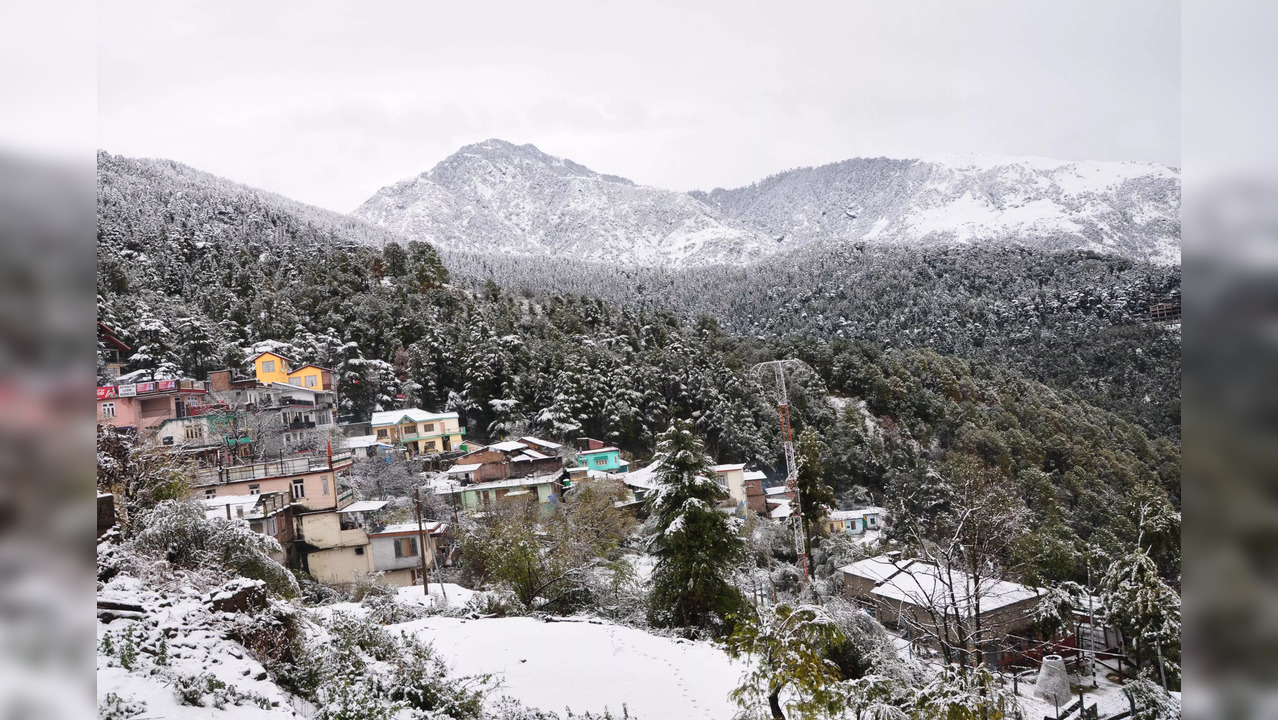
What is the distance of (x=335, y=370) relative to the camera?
19.8 m

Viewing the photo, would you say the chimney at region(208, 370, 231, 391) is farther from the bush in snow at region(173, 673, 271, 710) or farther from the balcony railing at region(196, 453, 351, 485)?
the bush in snow at region(173, 673, 271, 710)

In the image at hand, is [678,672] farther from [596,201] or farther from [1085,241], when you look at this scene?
[596,201]

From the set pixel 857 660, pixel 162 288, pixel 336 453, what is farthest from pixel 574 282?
pixel 857 660

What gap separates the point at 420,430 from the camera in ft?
59.0

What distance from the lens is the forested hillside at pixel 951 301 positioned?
1019 inches

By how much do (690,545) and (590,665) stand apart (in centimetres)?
271

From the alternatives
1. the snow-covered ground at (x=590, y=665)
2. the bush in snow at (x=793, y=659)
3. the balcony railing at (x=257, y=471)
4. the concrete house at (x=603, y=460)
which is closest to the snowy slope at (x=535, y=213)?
the concrete house at (x=603, y=460)

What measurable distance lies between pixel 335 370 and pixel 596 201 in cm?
6712

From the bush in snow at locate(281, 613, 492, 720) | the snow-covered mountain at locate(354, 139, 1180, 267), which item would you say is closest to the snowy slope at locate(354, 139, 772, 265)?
the snow-covered mountain at locate(354, 139, 1180, 267)

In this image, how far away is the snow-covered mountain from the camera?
201 ft

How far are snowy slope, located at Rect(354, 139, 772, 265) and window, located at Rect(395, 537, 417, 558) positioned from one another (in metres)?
52.8

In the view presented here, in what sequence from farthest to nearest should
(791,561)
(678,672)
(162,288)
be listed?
1. (162,288)
2. (791,561)
3. (678,672)

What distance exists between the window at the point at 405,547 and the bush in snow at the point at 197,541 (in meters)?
4.81

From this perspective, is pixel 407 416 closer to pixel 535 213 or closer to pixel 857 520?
pixel 857 520
